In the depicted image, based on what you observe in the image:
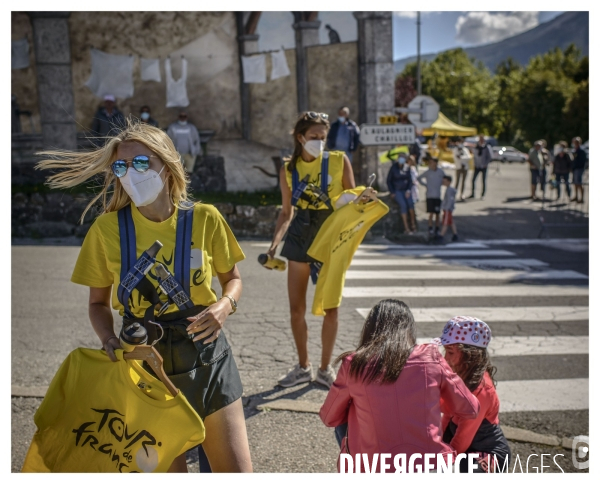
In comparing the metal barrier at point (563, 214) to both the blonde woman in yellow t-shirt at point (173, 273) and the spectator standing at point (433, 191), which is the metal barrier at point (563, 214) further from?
the blonde woman in yellow t-shirt at point (173, 273)

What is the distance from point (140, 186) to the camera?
3.03m

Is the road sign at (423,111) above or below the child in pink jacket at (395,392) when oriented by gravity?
above

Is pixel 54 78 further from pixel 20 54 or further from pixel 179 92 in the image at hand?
pixel 179 92

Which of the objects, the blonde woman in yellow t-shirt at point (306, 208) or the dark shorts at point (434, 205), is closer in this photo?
the blonde woman in yellow t-shirt at point (306, 208)

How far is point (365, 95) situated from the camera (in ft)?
54.0

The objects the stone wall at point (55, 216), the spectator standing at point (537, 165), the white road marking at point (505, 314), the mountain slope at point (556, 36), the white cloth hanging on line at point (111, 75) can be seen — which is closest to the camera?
the white road marking at point (505, 314)

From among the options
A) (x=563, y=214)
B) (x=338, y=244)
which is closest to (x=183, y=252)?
(x=338, y=244)

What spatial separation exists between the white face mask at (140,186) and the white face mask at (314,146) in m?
2.23

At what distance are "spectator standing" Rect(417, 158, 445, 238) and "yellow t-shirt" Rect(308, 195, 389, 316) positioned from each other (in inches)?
346

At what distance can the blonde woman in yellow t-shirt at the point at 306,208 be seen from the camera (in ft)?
16.9

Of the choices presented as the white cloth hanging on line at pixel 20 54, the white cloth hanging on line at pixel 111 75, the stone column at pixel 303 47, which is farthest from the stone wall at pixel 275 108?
the white cloth hanging on line at pixel 20 54

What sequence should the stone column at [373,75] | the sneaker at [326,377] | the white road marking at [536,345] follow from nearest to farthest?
the sneaker at [326,377]
the white road marking at [536,345]
the stone column at [373,75]
